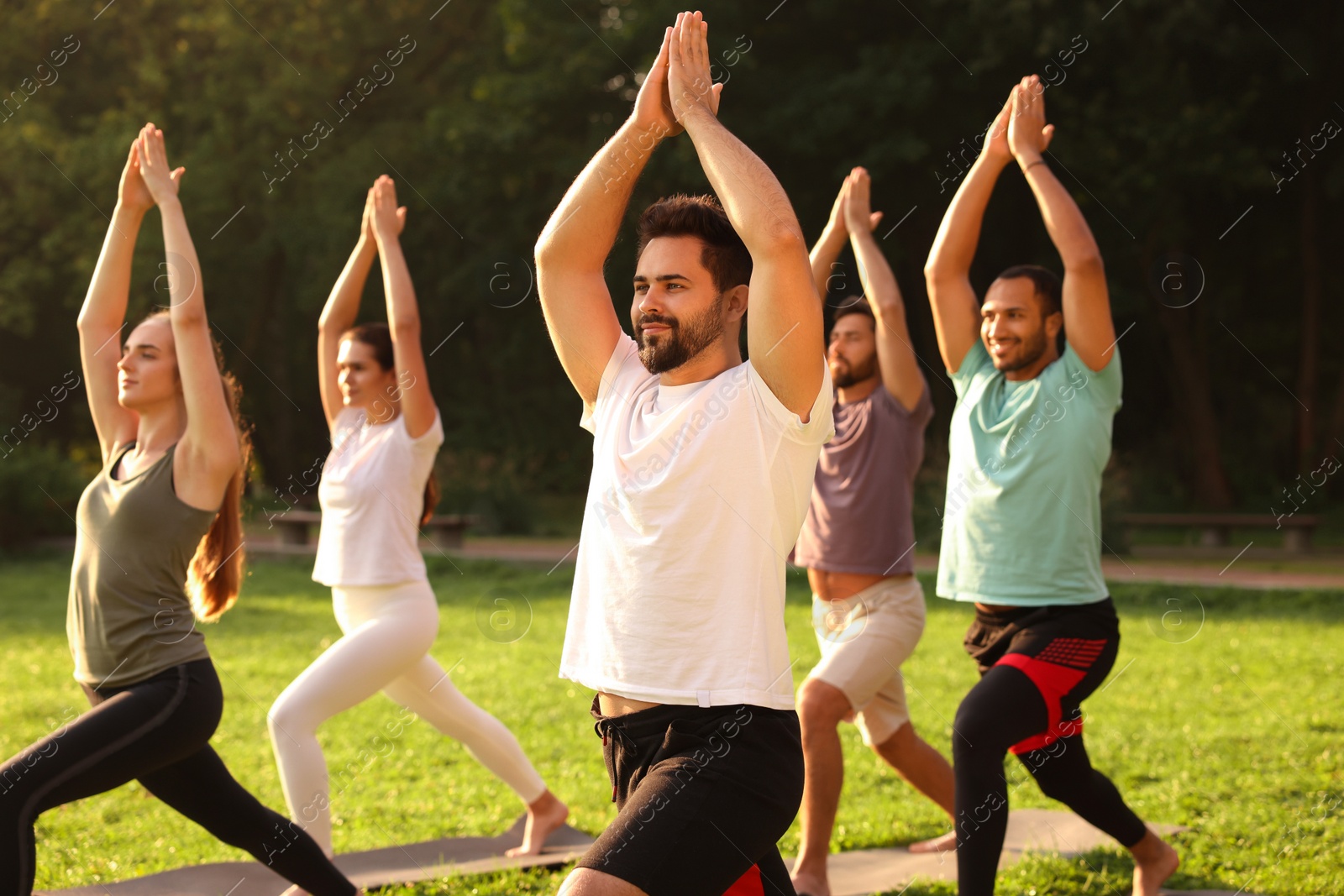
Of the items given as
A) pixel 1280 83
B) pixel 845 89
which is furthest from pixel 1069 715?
pixel 1280 83

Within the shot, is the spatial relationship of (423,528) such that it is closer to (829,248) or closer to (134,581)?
(829,248)

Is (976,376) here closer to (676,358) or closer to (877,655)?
(877,655)

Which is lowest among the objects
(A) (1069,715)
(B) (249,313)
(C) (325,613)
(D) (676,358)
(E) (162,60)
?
(C) (325,613)

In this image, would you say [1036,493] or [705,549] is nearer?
[705,549]

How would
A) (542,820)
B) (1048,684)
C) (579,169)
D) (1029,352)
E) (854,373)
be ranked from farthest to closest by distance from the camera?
(579,169) < (542,820) < (854,373) < (1029,352) < (1048,684)

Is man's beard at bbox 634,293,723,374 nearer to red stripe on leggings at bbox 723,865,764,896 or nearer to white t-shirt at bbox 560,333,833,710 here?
white t-shirt at bbox 560,333,833,710

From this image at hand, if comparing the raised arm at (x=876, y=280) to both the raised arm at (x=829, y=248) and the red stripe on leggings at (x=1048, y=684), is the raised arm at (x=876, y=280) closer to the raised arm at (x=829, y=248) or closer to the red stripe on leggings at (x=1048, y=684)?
the raised arm at (x=829, y=248)

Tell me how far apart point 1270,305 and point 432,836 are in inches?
986

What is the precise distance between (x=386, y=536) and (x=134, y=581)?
142cm

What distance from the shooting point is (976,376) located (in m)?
4.65

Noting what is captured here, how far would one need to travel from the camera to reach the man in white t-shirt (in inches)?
106

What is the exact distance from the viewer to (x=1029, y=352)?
4484 millimetres

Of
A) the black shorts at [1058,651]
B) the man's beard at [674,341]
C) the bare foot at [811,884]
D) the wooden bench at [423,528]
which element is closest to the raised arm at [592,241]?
the man's beard at [674,341]

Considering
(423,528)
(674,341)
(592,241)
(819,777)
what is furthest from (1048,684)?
(423,528)
